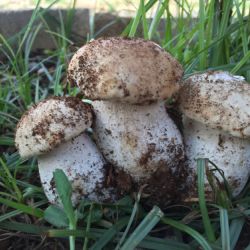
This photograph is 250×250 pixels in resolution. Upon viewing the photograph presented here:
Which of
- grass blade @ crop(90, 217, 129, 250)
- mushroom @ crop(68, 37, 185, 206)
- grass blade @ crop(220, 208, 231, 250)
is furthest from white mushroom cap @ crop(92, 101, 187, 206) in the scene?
grass blade @ crop(220, 208, 231, 250)

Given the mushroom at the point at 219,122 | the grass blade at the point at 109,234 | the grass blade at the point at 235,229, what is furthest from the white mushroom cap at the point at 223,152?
the grass blade at the point at 109,234

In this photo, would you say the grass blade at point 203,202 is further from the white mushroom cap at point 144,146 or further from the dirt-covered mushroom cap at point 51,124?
the dirt-covered mushroom cap at point 51,124

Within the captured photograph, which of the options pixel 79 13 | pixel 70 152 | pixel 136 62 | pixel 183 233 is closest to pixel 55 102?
pixel 70 152

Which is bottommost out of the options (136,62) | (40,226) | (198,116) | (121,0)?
(40,226)

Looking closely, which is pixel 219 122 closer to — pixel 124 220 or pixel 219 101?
pixel 219 101

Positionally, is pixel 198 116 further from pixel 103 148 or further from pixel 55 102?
pixel 55 102

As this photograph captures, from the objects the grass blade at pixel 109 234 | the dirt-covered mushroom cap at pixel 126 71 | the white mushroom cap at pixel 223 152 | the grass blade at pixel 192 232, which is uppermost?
the dirt-covered mushroom cap at pixel 126 71

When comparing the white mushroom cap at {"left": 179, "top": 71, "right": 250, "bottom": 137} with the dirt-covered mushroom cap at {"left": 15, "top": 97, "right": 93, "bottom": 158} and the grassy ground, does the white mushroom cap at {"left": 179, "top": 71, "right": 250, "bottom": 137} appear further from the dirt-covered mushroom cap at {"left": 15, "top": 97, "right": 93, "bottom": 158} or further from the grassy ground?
the dirt-covered mushroom cap at {"left": 15, "top": 97, "right": 93, "bottom": 158}
